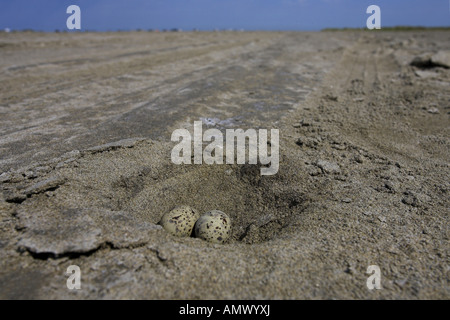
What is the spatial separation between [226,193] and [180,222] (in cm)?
67

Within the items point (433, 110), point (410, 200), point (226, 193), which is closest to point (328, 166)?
point (410, 200)

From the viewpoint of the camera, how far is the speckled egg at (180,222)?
2.43 m

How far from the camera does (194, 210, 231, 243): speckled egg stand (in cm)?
238

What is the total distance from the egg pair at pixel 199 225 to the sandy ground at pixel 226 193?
0.17 m

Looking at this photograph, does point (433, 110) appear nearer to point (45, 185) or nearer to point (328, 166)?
point (328, 166)

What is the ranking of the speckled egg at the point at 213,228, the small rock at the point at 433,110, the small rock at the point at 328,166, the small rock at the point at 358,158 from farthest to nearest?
the small rock at the point at 433,110
the small rock at the point at 358,158
the small rock at the point at 328,166
the speckled egg at the point at 213,228

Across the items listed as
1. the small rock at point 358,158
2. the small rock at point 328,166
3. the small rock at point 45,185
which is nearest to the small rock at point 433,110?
the small rock at point 358,158

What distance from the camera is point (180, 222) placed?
2.47 meters

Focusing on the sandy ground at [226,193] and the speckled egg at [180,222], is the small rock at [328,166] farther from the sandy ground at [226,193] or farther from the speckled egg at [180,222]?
the speckled egg at [180,222]

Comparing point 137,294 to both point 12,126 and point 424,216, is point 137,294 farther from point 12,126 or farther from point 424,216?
point 12,126

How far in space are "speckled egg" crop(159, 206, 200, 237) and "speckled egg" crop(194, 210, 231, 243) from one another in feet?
0.22

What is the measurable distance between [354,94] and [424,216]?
157 inches

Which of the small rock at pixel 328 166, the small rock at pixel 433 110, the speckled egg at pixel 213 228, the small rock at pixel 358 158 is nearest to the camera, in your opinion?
the speckled egg at pixel 213 228

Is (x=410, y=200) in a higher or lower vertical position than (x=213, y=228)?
higher
